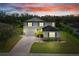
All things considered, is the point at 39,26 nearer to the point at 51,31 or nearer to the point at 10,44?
the point at 51,31

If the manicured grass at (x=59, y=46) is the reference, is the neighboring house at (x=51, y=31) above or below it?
above

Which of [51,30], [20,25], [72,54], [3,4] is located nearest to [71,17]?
[51,30]

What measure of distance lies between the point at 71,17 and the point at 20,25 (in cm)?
43

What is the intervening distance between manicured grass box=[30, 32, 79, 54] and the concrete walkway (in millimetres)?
37

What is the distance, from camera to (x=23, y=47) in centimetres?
144

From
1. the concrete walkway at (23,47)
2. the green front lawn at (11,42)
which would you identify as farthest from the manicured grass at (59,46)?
the green front lawn at (11,42)

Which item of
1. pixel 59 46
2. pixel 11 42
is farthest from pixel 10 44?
pixel 59 46

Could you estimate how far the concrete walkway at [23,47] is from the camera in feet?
4.71

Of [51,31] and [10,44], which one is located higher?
[51,31]

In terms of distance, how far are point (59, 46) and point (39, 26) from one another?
234mm

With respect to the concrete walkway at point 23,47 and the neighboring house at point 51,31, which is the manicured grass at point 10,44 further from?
the neighboring house at point 51,31

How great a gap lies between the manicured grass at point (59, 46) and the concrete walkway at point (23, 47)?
37mm

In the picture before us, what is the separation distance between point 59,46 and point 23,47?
0.30 m

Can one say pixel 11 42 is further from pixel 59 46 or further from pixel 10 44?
pixel 59 46
